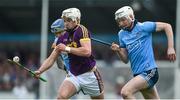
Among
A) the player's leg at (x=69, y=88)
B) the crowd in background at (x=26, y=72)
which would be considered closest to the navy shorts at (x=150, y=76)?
the player's leg at (x=69, y=88)

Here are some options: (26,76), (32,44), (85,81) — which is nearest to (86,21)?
(32,44)

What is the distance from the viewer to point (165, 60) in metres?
22.8

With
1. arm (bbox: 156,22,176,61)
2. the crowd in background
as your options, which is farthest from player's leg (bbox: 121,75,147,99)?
the crowd in background

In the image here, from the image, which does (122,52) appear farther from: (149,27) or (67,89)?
(67,89)

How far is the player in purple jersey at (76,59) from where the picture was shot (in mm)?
12600

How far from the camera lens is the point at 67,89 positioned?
1283cm

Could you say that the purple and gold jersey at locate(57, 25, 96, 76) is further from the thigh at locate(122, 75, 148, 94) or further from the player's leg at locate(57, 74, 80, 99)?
the thigh at locate(122, 75, 148, 94)

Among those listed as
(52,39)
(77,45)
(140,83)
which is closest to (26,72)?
(52,39)

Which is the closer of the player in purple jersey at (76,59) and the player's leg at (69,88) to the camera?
the player in purple jersey at (76,59)

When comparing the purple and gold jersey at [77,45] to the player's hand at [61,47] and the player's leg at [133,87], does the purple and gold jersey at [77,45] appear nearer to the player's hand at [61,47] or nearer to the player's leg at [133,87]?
the player's hand at [61,47]

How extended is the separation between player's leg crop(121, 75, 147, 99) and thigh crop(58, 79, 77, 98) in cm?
77

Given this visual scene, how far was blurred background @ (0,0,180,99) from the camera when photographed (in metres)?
21.4

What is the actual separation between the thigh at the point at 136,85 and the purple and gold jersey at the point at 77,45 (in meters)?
0.76

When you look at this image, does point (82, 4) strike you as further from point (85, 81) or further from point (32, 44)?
point (85, 81)
